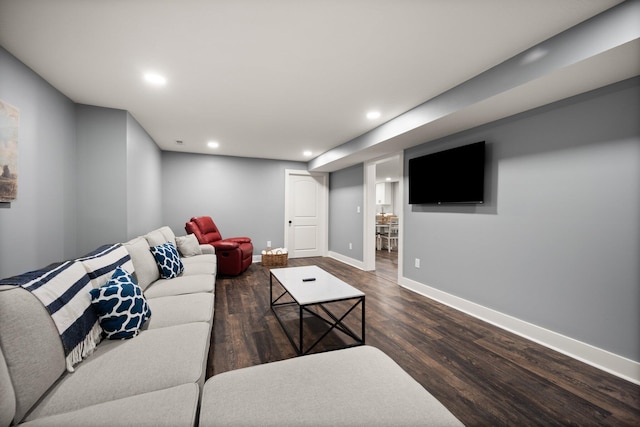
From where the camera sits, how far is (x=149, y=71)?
221 centimetres

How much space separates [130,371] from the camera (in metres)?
1.17

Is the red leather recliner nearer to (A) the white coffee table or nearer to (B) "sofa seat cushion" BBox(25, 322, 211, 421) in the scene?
(A) the white coffee table

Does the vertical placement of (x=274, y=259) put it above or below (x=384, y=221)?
below

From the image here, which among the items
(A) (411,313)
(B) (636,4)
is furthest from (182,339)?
(B) (636,4)

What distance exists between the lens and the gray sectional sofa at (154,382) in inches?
34.5

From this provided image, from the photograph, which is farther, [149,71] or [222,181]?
[222,181]

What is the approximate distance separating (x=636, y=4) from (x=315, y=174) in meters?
5.42

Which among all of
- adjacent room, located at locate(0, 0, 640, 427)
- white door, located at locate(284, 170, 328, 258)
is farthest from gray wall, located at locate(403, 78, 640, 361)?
white door, located at locate(284, 170, 328, 258)

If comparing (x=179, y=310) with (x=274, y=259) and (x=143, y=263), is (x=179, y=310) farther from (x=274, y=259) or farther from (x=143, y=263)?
(x=274, y=259)

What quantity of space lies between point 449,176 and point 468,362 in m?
2.06

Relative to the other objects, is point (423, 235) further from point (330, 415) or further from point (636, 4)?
point (330, 415)

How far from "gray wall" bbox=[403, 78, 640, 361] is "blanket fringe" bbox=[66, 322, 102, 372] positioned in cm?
332

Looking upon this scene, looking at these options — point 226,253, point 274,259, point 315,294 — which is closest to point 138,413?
point 315,294

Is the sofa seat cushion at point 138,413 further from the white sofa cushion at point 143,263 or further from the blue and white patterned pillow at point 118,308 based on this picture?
the white sofa cushion at point 143,263
